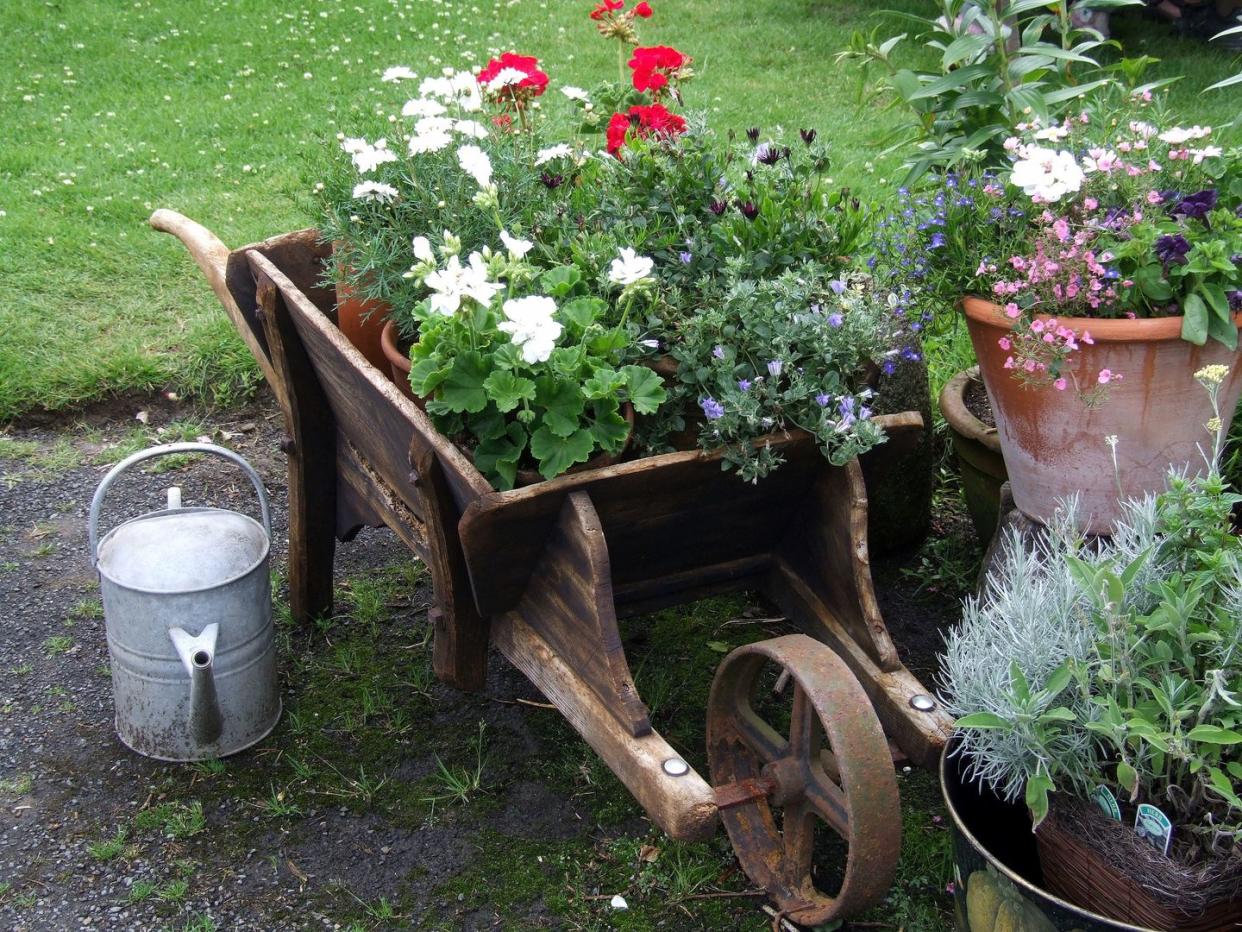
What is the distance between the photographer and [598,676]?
210 cm

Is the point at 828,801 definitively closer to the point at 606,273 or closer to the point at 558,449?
the point at 558,449

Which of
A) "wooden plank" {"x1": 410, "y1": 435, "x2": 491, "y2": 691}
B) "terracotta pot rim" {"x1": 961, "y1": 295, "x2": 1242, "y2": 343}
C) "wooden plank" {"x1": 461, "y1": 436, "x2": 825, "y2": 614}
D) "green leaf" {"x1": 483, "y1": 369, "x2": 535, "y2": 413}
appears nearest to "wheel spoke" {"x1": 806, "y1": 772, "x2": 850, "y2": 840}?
"wooden plank" {"x1": 461, "y1": 436, "x2": 825, "y2": 614}

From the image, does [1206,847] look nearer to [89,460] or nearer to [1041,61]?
[1041,61]

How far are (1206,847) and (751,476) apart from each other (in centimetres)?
85

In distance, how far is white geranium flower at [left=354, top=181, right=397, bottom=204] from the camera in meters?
2.44

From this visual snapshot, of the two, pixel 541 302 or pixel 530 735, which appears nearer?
pixel 541 302

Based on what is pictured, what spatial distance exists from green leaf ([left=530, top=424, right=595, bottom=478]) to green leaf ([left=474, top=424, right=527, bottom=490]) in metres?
0.04

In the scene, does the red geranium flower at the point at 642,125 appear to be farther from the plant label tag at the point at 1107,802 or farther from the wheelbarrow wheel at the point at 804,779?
the plant label tag at the point at 1107,802

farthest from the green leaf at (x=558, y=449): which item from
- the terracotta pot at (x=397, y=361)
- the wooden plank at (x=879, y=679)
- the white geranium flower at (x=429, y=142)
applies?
the white geranium flower at (x=429, y=142)

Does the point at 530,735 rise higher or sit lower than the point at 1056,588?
lower

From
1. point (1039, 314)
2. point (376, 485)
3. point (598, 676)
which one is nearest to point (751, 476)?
point (598, 676)

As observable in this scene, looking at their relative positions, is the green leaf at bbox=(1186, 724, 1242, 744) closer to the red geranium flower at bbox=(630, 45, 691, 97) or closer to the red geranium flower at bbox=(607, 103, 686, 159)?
the red geranium flower at bbox=(607, 103, 686, 159)

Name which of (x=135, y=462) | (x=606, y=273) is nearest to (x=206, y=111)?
(x=135, y=462)

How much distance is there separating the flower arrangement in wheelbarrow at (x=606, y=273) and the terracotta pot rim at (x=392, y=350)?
29 mm
